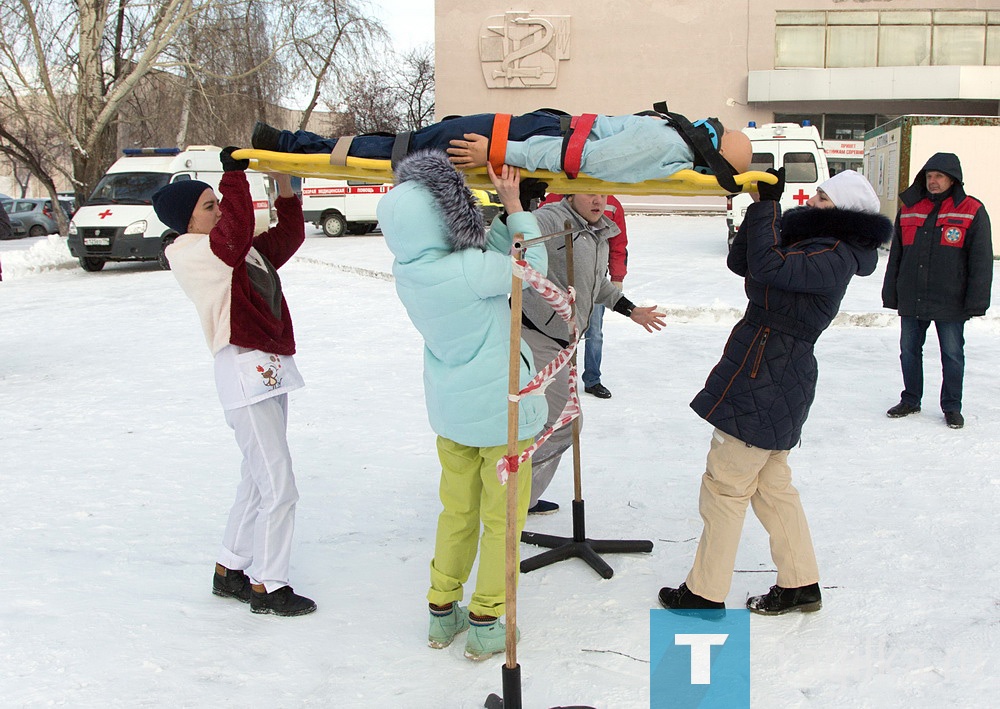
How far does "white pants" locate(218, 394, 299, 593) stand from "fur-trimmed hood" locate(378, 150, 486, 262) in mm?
987

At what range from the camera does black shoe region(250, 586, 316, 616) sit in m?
3.58

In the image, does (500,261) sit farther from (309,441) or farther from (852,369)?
(852,369)

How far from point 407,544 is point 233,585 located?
3.05 ft

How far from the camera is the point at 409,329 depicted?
1023 cm

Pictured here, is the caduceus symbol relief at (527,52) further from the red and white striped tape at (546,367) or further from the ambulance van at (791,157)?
the red and white striped tape at (546,367)

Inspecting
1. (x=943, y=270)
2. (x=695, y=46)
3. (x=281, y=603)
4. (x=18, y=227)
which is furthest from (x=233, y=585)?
(x=695, y=46)

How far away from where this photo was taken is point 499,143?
305 centimetres

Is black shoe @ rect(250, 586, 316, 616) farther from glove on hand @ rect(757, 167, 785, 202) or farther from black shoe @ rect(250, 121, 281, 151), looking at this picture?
glove on hand @ rect(757, 167, 785, 202)

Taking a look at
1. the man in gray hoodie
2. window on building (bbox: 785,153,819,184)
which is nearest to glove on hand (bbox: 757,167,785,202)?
the man in gray hoodie

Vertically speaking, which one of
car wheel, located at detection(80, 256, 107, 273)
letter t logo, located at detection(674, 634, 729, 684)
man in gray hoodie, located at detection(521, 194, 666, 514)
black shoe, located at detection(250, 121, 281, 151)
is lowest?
letter t logo, located at detection(674, 634, 729, 684)

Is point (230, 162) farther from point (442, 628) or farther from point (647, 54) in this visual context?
point (647, 54)

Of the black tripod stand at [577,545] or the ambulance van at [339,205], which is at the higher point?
the ambulance van at [339,205]

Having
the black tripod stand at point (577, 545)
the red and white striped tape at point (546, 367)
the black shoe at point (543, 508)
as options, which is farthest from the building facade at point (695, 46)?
the red and white striped tape at point (546, 367)

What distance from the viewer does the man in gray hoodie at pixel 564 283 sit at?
395cm
